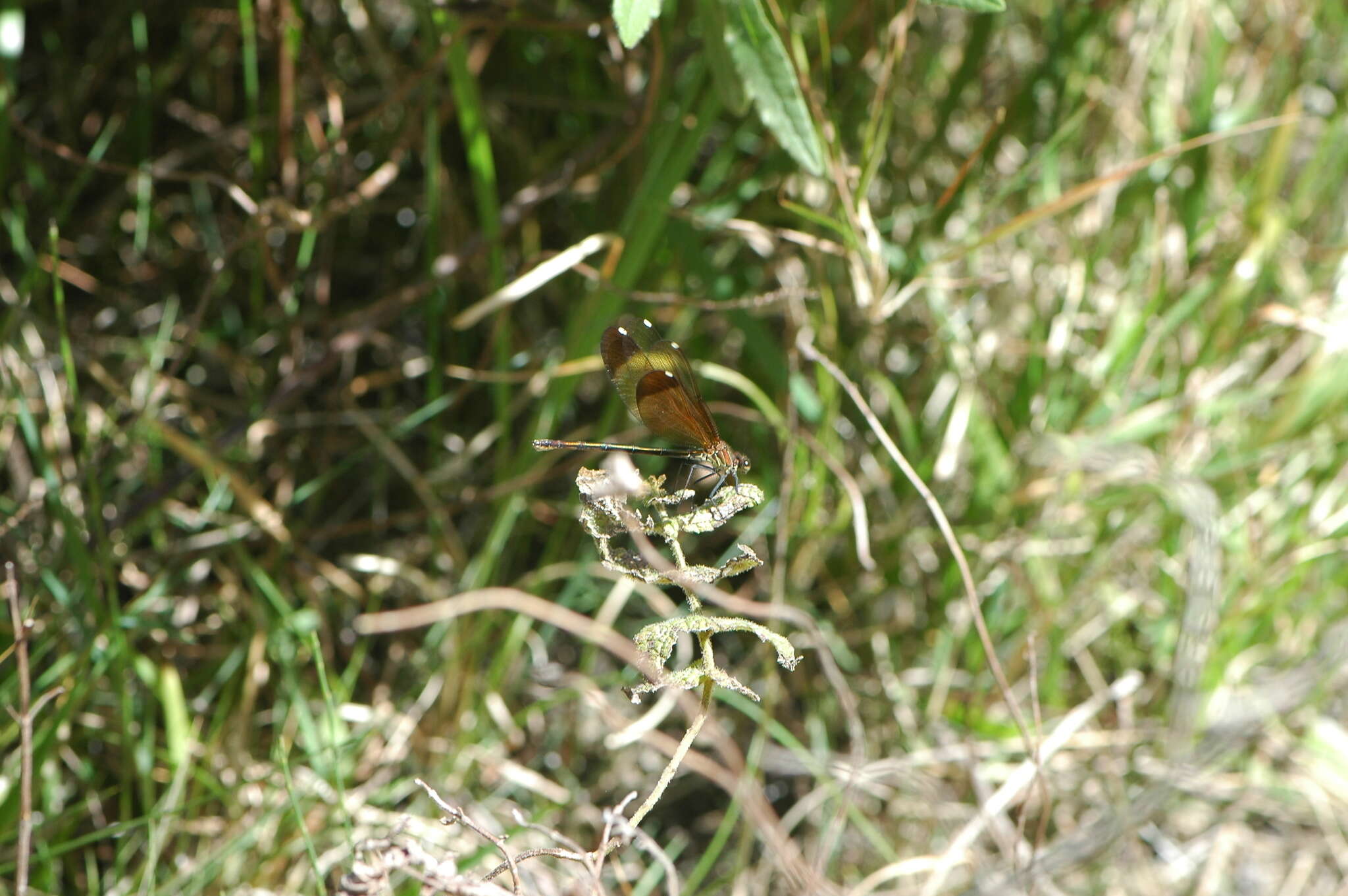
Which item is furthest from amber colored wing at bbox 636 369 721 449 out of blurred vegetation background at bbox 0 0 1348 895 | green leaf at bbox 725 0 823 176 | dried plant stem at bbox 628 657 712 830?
blurred vegetation background at bbox 0 0 1348 895

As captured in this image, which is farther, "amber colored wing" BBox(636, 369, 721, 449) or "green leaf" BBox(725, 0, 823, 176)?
"green leaf" BBox(725, 0, 823, 176)

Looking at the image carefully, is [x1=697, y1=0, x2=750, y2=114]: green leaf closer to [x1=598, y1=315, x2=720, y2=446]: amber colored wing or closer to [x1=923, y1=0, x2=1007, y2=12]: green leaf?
[x1=923, y1=0, x2=1007, y2=12]: green leaf

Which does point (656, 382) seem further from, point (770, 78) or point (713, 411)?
point (713, 411)

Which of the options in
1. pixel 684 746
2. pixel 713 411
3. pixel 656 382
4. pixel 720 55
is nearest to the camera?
pixel 684 746

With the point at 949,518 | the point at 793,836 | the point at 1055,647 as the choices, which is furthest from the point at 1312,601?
the point at 793,836

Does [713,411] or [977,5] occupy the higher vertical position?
[977,5]

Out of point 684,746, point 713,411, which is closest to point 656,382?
point 684,746
